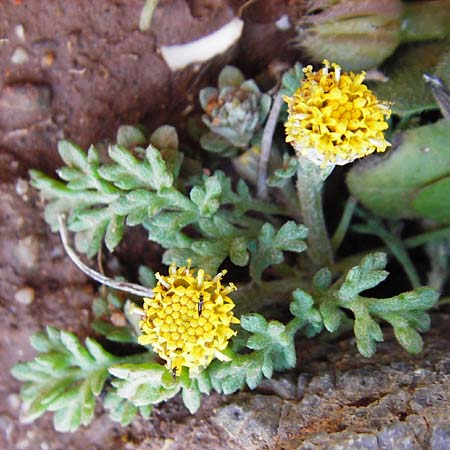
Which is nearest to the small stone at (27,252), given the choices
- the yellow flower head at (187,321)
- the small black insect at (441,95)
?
the yellow flower head at (187,321)

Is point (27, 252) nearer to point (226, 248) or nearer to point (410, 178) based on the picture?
point (226, 248)

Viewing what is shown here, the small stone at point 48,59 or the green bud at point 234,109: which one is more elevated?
the small stone at point 48,59

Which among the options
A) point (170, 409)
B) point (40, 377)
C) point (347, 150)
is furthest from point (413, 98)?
point (40, 377)

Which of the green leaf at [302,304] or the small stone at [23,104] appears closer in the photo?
the green leaf at [302,304]

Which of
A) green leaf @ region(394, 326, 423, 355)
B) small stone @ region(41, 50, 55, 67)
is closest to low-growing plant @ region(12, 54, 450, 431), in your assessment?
green leaf @ region(394, 326, 423, 355)

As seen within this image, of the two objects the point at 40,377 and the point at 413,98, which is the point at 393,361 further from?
the point at 40,377

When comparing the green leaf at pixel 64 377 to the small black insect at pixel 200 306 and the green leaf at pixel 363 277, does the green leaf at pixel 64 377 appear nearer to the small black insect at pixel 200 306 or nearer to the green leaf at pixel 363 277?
the small black insect at pixel 200 306
